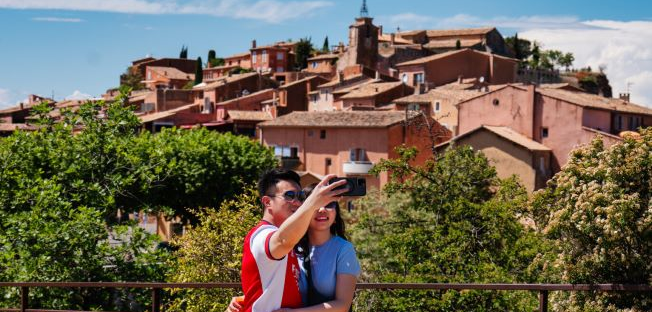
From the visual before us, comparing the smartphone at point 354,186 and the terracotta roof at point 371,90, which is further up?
the smartphone at point 354,186

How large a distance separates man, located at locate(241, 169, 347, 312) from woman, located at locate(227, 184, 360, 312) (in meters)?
0.08

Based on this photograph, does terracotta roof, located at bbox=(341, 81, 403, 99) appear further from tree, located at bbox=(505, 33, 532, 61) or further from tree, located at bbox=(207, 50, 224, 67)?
tree, located at bbox=(207, 50, 224, 67)

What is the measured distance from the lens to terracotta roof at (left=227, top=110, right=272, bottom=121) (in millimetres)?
65375

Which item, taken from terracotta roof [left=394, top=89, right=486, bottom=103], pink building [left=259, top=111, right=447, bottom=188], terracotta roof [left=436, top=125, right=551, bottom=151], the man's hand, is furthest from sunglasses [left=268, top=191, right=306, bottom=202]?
terracotta roof [left=394, top=89, right=486, bottom=103]

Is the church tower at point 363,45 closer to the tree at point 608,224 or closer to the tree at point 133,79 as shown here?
the tree at point 133,79

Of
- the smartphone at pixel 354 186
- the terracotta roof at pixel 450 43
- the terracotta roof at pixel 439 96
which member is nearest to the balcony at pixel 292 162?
the terracotta roof at pixel 439 96

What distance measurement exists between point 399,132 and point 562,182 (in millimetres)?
35323

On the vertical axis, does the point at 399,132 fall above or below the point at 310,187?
below

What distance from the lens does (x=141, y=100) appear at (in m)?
83.0

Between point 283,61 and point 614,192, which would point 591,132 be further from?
point 283,61

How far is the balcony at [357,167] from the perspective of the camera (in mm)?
48562

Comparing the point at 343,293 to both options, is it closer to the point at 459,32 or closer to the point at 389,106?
the point at 389,106

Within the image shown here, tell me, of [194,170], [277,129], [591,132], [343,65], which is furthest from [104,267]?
[343,65]

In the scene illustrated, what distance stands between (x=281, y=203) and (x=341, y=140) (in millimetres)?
46195
